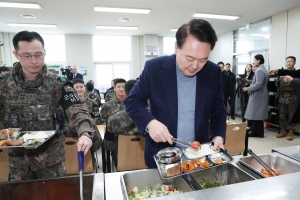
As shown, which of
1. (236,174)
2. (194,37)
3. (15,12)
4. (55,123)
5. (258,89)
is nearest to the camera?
(194,37)

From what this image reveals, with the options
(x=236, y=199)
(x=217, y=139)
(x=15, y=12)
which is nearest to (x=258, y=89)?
(x=217, y=139)

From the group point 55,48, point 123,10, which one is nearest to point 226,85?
point 123,10

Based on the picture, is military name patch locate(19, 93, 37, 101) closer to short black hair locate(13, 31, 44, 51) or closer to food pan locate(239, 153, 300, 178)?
short black hair locate(13, 31, 44, 51)

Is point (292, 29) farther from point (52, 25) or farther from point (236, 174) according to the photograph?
point (52, 25)

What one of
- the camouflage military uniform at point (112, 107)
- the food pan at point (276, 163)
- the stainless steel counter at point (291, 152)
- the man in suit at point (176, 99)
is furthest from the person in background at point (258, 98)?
the man in suit at point (176, 99)

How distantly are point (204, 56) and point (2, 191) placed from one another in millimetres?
1127

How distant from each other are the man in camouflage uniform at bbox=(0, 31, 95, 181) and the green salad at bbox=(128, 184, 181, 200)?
0.45 m

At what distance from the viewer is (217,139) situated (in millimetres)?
1053

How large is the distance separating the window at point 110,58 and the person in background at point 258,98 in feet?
17.1

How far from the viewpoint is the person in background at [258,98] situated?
A: 404 cm

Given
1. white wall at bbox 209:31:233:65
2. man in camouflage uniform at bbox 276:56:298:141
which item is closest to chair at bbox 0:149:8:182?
man in camouflage uniform at bbox 276:56:298:141

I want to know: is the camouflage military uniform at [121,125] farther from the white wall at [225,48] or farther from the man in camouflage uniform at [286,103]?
the white wall at [225,48]

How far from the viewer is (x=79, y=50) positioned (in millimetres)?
7449

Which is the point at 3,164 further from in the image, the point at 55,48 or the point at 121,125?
the point at 55,48
